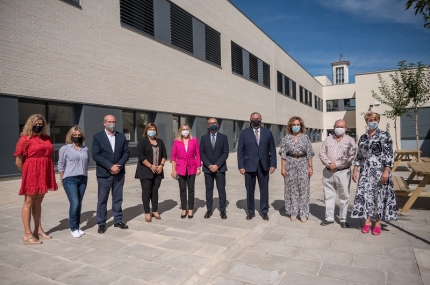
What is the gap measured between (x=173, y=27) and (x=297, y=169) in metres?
9.64

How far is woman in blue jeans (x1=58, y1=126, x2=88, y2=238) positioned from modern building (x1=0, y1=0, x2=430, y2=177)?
3.42 metres

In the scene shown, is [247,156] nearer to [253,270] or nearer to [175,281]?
[253,270]

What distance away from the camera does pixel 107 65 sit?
9.71m

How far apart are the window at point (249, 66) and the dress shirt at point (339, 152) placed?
13.2m

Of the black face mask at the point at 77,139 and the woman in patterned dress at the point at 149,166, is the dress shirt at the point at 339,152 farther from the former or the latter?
the black face mask at the point at 77,139

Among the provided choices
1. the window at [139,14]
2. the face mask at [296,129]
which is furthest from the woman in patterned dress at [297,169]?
the window at [139,14]

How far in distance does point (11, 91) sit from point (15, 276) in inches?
209

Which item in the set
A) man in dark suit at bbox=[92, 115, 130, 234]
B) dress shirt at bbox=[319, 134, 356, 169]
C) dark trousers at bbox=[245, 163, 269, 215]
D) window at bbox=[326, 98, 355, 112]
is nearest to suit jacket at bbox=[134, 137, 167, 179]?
man in dark suit at bbox=[92, 115, 130, 234]

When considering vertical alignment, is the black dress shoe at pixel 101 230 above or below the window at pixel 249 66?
below

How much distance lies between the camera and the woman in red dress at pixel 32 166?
175 inches

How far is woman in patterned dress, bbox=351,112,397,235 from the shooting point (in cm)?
471

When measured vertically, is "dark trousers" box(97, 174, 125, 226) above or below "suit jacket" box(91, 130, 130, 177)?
below

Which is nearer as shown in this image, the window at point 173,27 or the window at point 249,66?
the window at point 173,27

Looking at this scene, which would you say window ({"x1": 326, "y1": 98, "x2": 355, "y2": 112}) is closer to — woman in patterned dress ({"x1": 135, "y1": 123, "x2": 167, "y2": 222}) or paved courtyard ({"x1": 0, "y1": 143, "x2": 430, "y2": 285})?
paved courtyard ({"x1": 0, "y1": 143, "x2": 430, "y2": 285})
